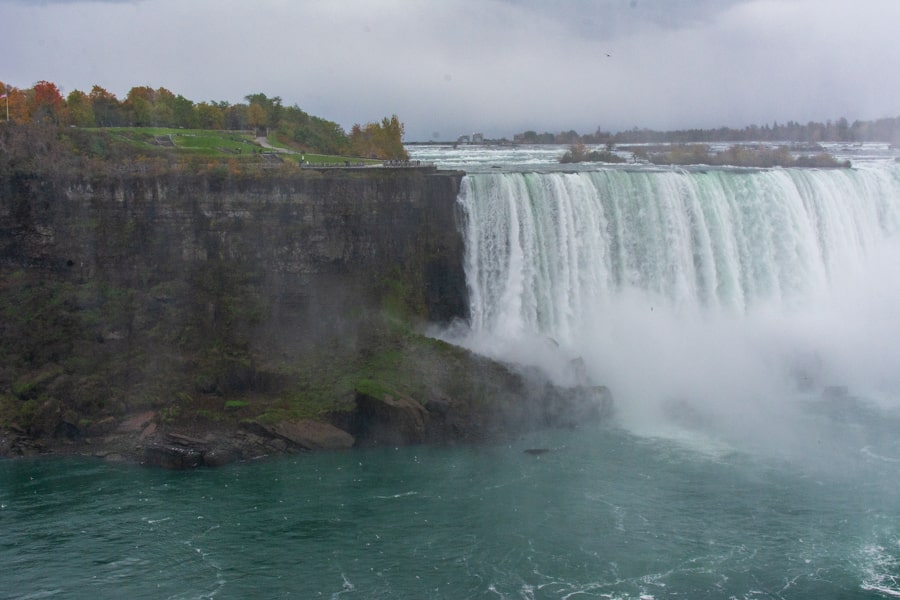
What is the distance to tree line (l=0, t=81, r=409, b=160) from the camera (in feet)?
160

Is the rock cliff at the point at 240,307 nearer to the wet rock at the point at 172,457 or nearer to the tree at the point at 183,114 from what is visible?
the wet rock at the point at 172,457

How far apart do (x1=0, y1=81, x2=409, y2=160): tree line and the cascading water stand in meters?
18.7

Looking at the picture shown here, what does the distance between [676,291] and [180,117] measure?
29.6m

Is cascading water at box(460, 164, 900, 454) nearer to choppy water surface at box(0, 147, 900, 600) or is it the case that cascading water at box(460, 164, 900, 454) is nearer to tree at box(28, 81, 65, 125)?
choppy water surface at box(0, 147, 900, 600)

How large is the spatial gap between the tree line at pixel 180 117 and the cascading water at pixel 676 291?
61.4 feet

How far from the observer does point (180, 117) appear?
54219 millimetres

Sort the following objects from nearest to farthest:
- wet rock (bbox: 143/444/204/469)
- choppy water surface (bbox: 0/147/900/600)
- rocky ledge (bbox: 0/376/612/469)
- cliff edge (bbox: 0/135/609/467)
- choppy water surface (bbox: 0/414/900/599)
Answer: choppy water surface (bbox: 0/414/900/599) → choppy water surface (bbox: 0/147/900/600) → wet rock (bbox: 143/444/204/469) → rocky ledge (bbox: 0/376/612/469) → cliff edge (bbox: 0/135/609/467)

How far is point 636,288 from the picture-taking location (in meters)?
39.9

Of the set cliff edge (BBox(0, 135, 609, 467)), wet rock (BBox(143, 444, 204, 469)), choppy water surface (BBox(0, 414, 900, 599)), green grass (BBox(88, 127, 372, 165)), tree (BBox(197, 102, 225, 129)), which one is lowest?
choppy water surface (BBox(0, 414, 900, 599))

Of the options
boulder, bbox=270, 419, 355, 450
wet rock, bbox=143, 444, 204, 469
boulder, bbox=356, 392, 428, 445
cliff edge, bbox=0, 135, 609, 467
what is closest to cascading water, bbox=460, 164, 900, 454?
cliff edge, bbox=0, 135, 609, 467

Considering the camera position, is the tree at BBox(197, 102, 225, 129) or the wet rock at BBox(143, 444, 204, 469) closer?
the wet rock at BBox(143, 444, 204, 469)

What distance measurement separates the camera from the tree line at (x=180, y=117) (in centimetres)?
4881

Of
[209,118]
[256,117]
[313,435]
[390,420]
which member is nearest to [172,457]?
[313,435]

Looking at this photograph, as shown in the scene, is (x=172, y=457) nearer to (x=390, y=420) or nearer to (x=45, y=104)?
(x=390, y=420)
